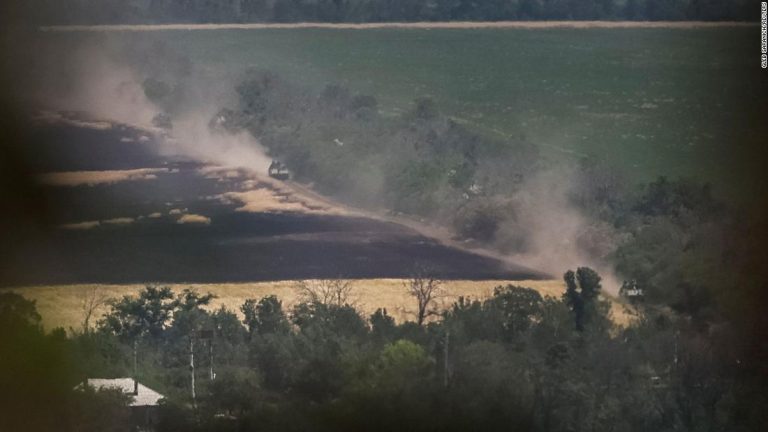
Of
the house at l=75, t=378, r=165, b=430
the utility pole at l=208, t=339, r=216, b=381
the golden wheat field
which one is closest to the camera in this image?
the house at l=75, t=378, r=165, b=430

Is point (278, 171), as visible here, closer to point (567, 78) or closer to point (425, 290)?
point (425, 290)

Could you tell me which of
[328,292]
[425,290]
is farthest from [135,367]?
[425,290]

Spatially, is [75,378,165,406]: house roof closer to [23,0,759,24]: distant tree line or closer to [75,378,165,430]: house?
[75,378,165,430]: house

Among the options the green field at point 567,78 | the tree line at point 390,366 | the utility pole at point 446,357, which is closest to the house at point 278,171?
the green field at point 567,78

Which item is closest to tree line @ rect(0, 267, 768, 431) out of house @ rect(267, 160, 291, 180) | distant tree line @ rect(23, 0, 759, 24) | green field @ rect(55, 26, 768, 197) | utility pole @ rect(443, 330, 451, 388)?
utility pole @ rect(443, 330, 451, 388)

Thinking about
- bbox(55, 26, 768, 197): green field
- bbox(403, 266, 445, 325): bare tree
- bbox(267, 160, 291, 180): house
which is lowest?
bbox(403, 266, 445, 325): bare tree

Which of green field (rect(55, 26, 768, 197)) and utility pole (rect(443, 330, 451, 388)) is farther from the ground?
green field (rect(55, 26, 768, 197))

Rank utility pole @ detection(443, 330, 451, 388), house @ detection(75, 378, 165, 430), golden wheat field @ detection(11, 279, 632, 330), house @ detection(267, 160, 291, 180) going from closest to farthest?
house @ detection(75, 378, 165, 430) < utility pole @ detection(443, 330, 451, 388) < golden wheat field @ detection(11, 279, 632, 330) < house @ detection(267, 160, 291, 180)
